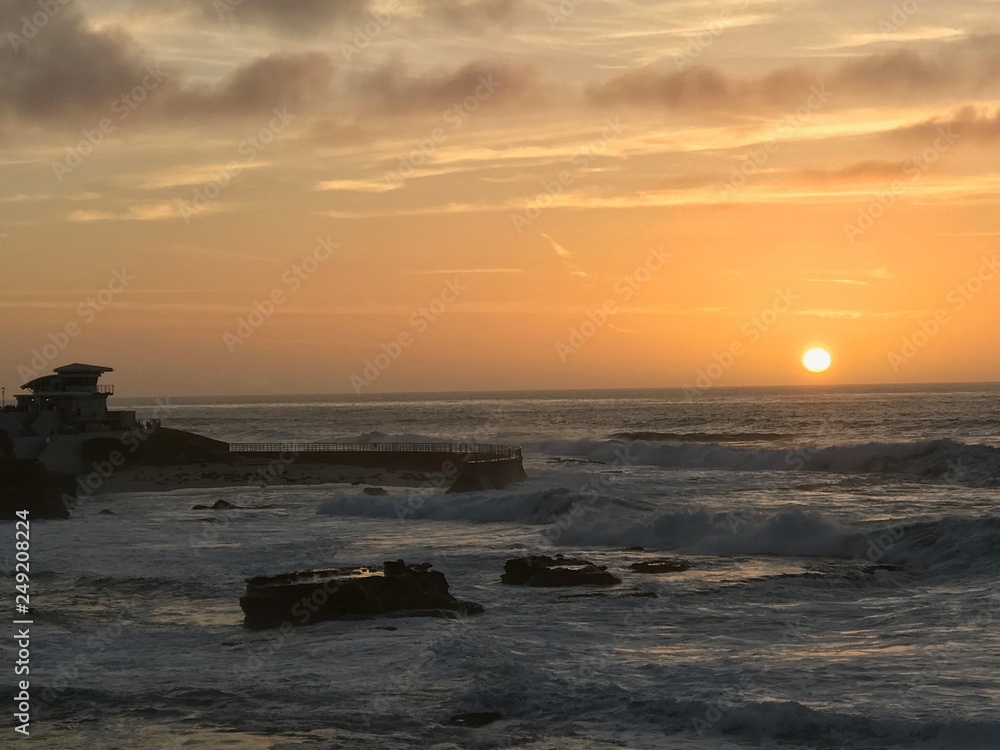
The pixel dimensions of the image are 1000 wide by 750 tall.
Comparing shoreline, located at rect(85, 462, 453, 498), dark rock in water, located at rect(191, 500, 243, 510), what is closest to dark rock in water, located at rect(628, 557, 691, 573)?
dark rock in water, located at rect(191, 500, 243, 510)

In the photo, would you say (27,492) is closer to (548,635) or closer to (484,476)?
(484,476)

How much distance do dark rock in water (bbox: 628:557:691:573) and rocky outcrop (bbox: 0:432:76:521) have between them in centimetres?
2807

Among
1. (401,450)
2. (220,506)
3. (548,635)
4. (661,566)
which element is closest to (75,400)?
(401,450)

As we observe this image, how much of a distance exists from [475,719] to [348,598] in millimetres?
8271

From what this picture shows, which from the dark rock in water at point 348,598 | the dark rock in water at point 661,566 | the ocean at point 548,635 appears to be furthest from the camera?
the dark rock in water at point 661,566

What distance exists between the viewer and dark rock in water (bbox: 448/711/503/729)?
16953 mm

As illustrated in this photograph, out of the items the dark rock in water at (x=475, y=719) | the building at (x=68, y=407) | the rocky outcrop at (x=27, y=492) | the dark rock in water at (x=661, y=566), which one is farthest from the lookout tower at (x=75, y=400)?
the dark rock in water at (x=475, y=719)

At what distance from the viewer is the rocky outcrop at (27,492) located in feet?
157

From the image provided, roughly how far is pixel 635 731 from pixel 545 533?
2520 centimetres

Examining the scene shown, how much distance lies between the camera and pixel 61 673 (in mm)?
20234

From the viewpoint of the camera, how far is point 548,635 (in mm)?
22734

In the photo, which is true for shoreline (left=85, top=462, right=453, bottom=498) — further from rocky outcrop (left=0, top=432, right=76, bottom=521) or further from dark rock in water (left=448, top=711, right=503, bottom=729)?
dark rock in water (left=448, top=711, right=503, bottom=729)

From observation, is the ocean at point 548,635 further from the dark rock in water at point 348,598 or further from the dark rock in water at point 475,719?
the dark rock in water at point 348,598

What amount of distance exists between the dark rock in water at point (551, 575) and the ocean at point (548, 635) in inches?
20.6
